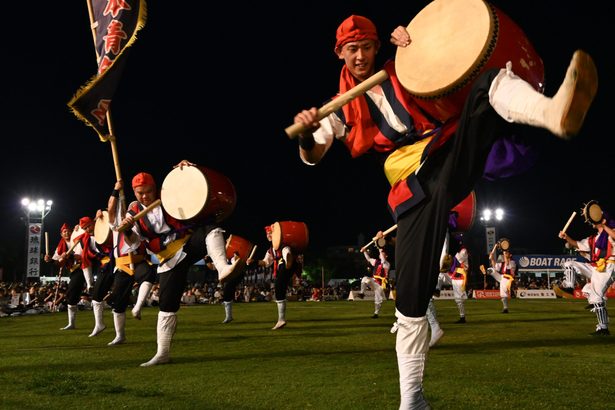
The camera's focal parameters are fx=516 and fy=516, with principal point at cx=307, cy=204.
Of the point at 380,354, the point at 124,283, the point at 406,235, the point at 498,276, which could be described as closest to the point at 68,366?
the point at 124,283

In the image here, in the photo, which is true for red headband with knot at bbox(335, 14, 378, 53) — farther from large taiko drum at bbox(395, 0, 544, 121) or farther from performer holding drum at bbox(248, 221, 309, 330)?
performer holding drum at bbox(248, 221, 309, 330)

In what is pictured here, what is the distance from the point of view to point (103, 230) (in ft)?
35.4

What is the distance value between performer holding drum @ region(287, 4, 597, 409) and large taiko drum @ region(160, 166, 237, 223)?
306 centimetres

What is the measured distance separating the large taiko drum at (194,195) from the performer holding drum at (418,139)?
10.0ft

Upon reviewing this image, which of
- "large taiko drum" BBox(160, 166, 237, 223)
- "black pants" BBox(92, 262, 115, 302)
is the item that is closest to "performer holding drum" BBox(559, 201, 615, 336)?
"large taiko drum" BBox(160, 166, 237, 223)

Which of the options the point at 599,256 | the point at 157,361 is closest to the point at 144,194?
the point at 157,361

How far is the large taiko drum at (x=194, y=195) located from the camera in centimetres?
622

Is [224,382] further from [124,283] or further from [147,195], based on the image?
[124,283]

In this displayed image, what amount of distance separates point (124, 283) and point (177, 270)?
3.22m

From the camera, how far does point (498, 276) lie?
2009 cm

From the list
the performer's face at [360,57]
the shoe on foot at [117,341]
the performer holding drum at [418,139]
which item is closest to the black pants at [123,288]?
the shoe on foot at [117,341]

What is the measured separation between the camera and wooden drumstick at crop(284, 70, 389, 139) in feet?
9.68

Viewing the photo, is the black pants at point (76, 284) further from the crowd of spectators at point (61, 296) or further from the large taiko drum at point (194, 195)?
the large taiko drum at point (194, 195)

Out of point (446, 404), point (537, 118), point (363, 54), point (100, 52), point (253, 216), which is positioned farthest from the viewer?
point (253, 216)
